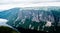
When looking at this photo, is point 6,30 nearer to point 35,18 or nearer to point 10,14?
point 10,14

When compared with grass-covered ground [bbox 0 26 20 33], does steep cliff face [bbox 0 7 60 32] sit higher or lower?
higher

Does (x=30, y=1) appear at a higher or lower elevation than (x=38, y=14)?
higher

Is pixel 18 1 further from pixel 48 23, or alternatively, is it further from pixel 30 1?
pixel 48 23

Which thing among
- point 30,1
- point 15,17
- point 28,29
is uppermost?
point 30,1

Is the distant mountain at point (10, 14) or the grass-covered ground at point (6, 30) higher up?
the distant mountain at point (10, 14)

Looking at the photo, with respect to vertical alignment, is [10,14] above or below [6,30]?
above

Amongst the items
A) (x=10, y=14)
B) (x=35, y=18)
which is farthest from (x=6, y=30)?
(x=35, y=18)

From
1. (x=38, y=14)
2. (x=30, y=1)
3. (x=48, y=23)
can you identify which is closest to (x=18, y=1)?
(x=30, y=1)

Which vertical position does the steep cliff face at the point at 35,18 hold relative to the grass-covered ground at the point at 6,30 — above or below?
above

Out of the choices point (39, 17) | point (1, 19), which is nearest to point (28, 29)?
point (39, 17)

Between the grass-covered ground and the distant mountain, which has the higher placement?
the distant mountain
